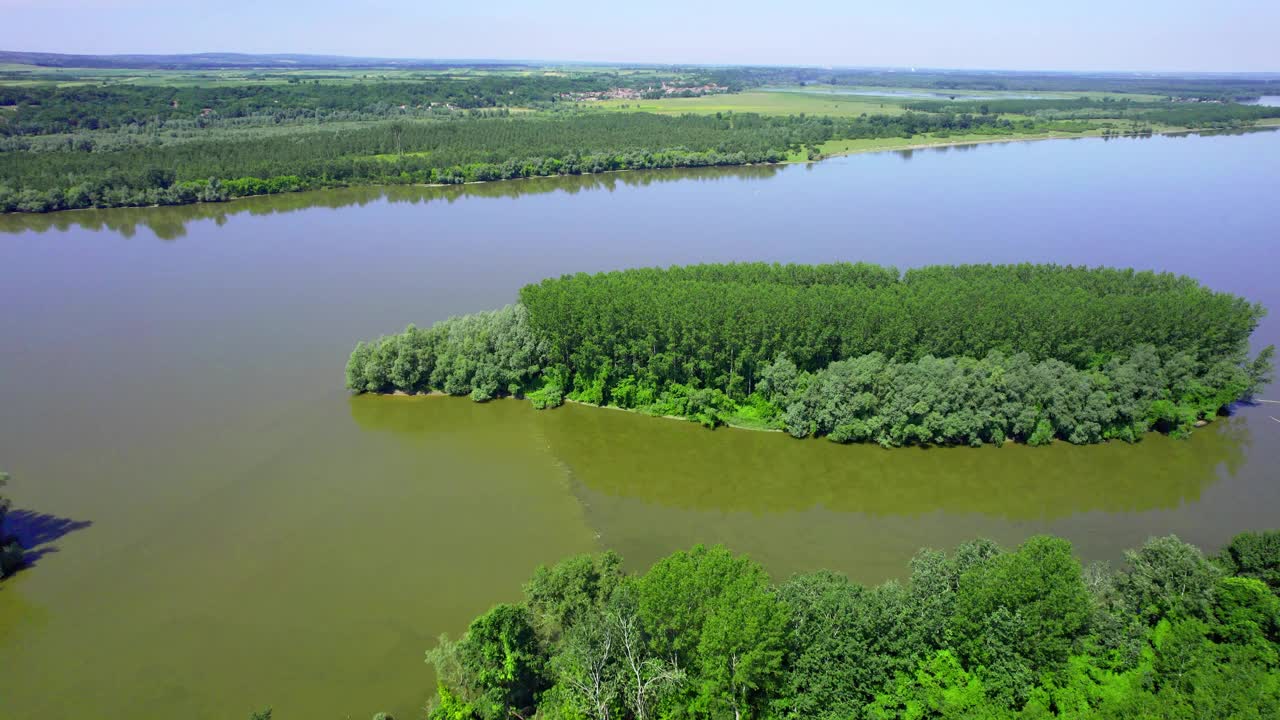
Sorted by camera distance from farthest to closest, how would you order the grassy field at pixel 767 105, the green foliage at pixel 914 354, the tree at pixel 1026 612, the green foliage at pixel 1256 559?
the grassy field at pixel 767 105
the green foliage at pixel 914 354
the green foliage at pixel 1256 559
the tree at pixel 1026 612

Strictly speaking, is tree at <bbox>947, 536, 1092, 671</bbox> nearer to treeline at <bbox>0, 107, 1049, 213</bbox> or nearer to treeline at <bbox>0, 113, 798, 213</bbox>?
treeline at <bbox>0, 107, 1049, 213</bbox>

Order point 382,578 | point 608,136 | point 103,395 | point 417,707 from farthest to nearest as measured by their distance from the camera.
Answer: point 608,136
point 103,395
point 382,578
point 417,707

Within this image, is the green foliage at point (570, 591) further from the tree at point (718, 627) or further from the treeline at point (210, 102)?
the treeline at point (210, 102)

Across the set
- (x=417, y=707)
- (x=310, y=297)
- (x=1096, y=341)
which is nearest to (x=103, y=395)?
(x=310, y=297)

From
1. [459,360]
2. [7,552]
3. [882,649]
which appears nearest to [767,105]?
[459,360]

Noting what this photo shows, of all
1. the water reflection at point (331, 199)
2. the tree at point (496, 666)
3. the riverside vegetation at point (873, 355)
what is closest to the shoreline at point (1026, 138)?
the water reflection at point (331, 199)

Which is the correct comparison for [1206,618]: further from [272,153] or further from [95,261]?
[272,153]

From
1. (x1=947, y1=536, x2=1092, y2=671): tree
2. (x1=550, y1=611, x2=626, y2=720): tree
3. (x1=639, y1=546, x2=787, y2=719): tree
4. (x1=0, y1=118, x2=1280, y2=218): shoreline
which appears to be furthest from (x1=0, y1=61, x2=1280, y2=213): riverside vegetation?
(x1=947, y1=536, x2=1092, y2=671): tree
